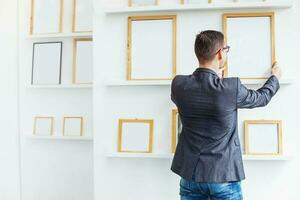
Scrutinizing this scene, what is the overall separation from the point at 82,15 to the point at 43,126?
95 cm

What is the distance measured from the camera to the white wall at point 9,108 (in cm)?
259

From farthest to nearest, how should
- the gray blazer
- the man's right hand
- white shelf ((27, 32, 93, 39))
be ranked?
white shelf ((27, 32, 93, 39)) → the man's right hand → the gray blazer

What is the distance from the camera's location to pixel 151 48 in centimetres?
204

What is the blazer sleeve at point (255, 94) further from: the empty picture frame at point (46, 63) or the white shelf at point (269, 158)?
the empty picture frame at point (46, 63)

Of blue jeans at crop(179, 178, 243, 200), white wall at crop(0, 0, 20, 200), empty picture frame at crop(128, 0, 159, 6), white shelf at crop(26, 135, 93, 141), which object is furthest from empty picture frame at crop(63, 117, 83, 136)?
blue jeans at crop(179, 178, 243, 200)

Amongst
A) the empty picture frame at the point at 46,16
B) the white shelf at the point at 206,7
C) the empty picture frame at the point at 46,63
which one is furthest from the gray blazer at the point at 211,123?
the empty picture frame at the point at 46,16

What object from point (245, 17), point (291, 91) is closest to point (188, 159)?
point (291, 91)

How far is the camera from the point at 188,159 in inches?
63.8

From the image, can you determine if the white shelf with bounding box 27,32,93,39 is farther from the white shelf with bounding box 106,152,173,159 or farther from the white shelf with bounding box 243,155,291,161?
the white shelf with bounding box 243,155,291,161

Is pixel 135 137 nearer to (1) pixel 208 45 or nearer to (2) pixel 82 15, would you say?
(1) pixel 208 45

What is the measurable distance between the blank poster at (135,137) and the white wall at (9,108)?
42.6 inches

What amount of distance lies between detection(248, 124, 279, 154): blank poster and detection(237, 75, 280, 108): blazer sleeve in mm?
300

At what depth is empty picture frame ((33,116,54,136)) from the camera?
2553mm

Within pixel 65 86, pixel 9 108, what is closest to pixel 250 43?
pixel 65 86
